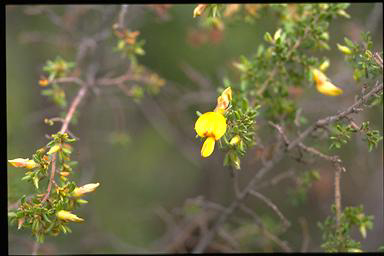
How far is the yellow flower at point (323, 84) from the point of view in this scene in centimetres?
192

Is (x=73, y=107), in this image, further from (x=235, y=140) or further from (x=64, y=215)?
(x=235, y=140)

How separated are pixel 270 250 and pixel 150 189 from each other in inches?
56.7

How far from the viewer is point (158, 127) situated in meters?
3.55

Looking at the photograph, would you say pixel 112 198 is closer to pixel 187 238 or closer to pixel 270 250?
pixel 187 238

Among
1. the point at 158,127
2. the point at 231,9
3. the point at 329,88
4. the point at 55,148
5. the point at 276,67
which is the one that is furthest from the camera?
the point at 158,127

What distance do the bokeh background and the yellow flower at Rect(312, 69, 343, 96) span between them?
2.76 ft

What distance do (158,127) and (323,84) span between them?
5.82ft

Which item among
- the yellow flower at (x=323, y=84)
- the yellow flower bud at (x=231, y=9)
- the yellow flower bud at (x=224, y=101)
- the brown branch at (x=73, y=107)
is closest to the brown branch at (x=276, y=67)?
the yellow flower at (x=323, y=84)

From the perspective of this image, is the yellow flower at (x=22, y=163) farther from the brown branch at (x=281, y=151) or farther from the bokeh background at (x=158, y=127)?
the bokeh background at (x=158, y=127)

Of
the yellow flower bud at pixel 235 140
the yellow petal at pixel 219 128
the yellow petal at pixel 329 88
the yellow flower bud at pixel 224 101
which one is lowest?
the yellow flower bud at pixel 235 140

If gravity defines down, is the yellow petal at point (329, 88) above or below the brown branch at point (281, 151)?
above

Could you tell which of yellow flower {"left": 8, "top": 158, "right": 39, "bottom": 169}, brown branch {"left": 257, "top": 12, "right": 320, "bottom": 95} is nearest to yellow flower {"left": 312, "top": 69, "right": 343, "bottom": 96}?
brown branch {"left": 257, "top": 12, "right": 320, "bottom": 95}

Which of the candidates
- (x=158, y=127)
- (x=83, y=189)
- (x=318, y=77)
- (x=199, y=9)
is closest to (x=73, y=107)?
(x=83, y=189)

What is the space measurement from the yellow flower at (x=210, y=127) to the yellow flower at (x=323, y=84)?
1.88 ft
